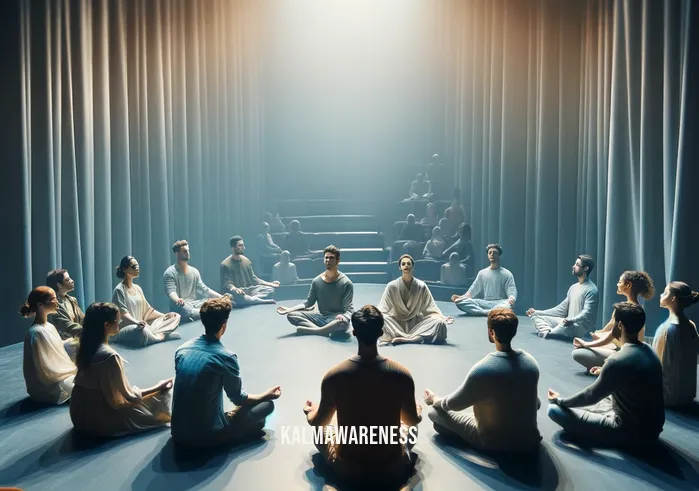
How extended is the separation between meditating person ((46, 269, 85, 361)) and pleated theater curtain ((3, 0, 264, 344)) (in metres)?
1.37

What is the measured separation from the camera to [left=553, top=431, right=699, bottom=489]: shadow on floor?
2846 mm

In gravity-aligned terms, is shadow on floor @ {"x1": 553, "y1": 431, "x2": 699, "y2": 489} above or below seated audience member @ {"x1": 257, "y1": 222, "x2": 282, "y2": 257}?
below

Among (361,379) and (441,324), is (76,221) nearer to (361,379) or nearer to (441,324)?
(441,324)

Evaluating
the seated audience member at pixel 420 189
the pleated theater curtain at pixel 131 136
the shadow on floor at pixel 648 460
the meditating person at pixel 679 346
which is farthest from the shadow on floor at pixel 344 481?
the seated audience member at pixel 420 189

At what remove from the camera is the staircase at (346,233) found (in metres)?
11.0

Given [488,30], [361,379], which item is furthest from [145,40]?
[361,379]

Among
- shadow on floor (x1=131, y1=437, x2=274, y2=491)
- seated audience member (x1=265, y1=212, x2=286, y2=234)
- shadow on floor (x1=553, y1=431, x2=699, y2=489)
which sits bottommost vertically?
shadow on floor (x1=131, y1=437, x2=274, y2=491)

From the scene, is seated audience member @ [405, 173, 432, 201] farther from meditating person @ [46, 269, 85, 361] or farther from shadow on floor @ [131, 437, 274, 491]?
shadow on floor @ [131, 437, 274, 491]

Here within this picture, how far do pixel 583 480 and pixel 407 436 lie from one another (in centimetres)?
90

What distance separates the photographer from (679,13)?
5398mm

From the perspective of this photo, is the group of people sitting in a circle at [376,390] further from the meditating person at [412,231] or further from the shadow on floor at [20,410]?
the meditating person at [412,231]

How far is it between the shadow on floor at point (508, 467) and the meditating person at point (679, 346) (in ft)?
3.99


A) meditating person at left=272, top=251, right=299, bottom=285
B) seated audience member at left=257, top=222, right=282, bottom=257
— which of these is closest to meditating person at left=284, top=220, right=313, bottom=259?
seated audience member at left=257, top=222, right=282, bottom=257

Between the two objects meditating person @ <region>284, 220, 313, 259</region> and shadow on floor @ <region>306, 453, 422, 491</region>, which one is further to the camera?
meditating person @ <region>284, 220, 313, 259</region>
